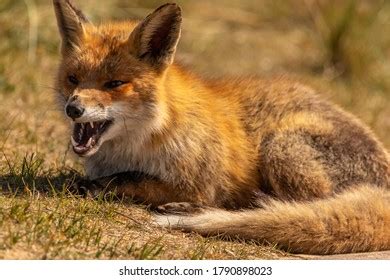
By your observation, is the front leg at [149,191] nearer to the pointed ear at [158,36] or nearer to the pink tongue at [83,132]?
the pink tongue at [83,132]

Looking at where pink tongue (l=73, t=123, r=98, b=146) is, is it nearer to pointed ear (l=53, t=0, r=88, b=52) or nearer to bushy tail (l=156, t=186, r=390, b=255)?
pointed ear (l=53, t=0, r=88, b=52)

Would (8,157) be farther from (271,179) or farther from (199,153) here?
(271,179)

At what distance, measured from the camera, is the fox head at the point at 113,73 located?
562 centimetres

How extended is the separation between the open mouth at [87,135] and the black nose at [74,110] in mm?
323

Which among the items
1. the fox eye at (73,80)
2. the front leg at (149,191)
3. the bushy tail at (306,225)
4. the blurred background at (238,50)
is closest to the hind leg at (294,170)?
the bushy tail at (306,225)

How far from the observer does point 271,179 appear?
20.8 feet

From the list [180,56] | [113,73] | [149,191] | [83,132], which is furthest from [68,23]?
[180,56]

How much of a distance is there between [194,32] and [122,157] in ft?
22.1

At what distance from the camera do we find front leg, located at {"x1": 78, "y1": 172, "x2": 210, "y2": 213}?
5.89 m

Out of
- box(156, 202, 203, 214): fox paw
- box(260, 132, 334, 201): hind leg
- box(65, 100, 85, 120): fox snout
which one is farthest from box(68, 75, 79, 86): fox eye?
box(260, 132, 334, 201): hind leg

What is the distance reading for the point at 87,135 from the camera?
5.75 m

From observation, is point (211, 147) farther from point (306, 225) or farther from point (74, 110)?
point (74, 110)

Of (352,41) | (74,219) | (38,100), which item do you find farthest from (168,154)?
(352,41)

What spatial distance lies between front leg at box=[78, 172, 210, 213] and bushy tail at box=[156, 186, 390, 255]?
0.91ft
